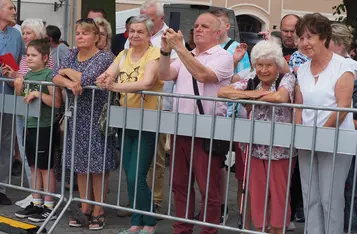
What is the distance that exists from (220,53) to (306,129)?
1.19m

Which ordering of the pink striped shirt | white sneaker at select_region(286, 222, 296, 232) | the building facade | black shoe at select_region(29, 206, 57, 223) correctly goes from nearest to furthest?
white sneaker at select_region(286, 222, 296, 232) → black shoe at select_region(29, 206, 57, 223) → the pink striped shirt → the building facade

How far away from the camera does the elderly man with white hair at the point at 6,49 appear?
8.26 m

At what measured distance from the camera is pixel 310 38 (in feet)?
19.9

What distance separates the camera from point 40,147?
757 centimetres

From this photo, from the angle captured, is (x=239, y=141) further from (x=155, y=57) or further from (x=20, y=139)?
(x=20, y=139)

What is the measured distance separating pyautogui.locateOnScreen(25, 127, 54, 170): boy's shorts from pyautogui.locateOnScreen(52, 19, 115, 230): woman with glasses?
1.34 feet

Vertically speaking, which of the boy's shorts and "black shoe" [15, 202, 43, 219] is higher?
the boy's shorts

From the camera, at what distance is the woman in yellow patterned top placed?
6801 mm

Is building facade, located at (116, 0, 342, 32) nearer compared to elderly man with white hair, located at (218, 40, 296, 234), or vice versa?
elderly man with white hair, located at (218, 40, 296, 234)

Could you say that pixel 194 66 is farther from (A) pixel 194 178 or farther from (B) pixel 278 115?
(A) pixel 194 178

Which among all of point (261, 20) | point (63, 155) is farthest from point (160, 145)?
point (261, 20)

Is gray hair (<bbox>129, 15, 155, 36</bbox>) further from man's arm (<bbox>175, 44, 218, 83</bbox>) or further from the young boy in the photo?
the young boy

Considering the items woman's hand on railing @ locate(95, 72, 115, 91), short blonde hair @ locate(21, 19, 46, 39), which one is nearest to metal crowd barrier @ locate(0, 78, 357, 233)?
woman's hand on railing @ locate(95, 72, 115, 91)

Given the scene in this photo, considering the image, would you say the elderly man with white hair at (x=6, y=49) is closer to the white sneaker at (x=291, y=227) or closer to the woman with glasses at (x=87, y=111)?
the woman with glasses at (x=87, y=111)
